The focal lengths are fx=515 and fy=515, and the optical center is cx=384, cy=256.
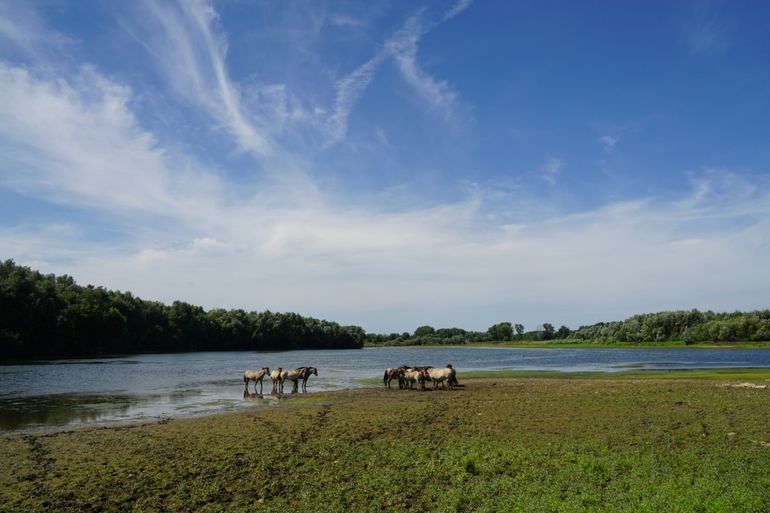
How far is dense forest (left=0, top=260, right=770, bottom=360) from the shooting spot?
236 ft

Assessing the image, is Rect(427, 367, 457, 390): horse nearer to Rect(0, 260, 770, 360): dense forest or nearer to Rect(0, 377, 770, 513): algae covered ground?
Rect(0, 377, 770, 513): algae covered ground

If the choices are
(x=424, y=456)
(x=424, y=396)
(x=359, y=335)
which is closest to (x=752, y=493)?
(x=424, y=456)

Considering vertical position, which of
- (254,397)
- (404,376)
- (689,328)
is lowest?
(254,397)

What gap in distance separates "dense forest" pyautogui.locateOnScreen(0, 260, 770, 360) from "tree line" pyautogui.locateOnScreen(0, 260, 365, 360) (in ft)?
0.43

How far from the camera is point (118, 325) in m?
95.3

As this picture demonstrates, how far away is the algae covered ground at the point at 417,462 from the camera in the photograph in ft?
30.4

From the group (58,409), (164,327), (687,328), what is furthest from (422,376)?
(687,328)

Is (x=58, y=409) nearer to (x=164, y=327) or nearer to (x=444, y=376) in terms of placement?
(x=444, y=376)

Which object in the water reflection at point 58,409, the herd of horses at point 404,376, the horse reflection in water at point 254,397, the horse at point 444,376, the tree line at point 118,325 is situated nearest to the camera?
the water reflection at point 58,409

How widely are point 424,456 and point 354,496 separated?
10.3ft

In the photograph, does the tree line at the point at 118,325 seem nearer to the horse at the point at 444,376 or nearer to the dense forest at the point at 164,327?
the dense forest at the point at 164,327

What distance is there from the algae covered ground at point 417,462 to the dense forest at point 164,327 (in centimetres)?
6347

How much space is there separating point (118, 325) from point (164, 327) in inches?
895

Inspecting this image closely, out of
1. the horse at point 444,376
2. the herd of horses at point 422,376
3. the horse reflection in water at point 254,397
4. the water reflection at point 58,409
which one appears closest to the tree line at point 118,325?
the water reflection at point 58,409
